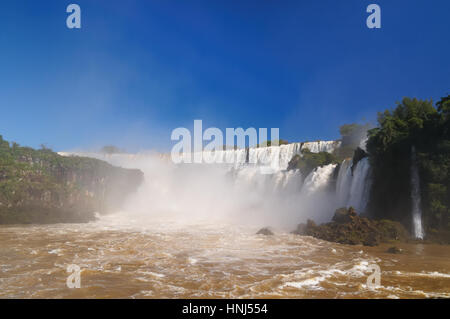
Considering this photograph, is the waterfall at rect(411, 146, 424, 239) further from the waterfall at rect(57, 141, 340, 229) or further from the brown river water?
the waterfall at rect(57, 141, 340, 229)

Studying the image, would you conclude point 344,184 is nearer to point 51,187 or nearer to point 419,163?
point 419,163

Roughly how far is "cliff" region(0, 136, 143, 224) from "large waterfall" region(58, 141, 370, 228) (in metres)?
6.33

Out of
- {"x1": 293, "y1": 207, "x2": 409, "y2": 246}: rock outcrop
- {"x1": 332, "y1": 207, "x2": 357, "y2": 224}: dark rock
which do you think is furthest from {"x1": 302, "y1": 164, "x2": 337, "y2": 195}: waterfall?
{"x1": 293, "y1": 207, "x2": 409, "y2": 246}: rock outcrop

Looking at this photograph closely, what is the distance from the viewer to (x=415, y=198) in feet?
53.3

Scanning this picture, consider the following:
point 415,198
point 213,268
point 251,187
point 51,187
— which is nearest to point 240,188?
point 251,187

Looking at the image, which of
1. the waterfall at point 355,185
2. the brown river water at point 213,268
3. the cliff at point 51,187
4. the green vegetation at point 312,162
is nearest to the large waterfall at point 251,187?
the waterfall at point 355,185

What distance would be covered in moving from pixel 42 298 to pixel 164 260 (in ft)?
16.0

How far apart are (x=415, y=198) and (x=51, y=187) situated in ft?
92.8

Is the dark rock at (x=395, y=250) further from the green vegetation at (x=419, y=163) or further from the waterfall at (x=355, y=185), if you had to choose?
the waterfall at (x=355, y=185)

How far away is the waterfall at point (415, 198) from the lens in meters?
15.8

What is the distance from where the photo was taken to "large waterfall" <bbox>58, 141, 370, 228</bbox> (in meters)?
22.8
